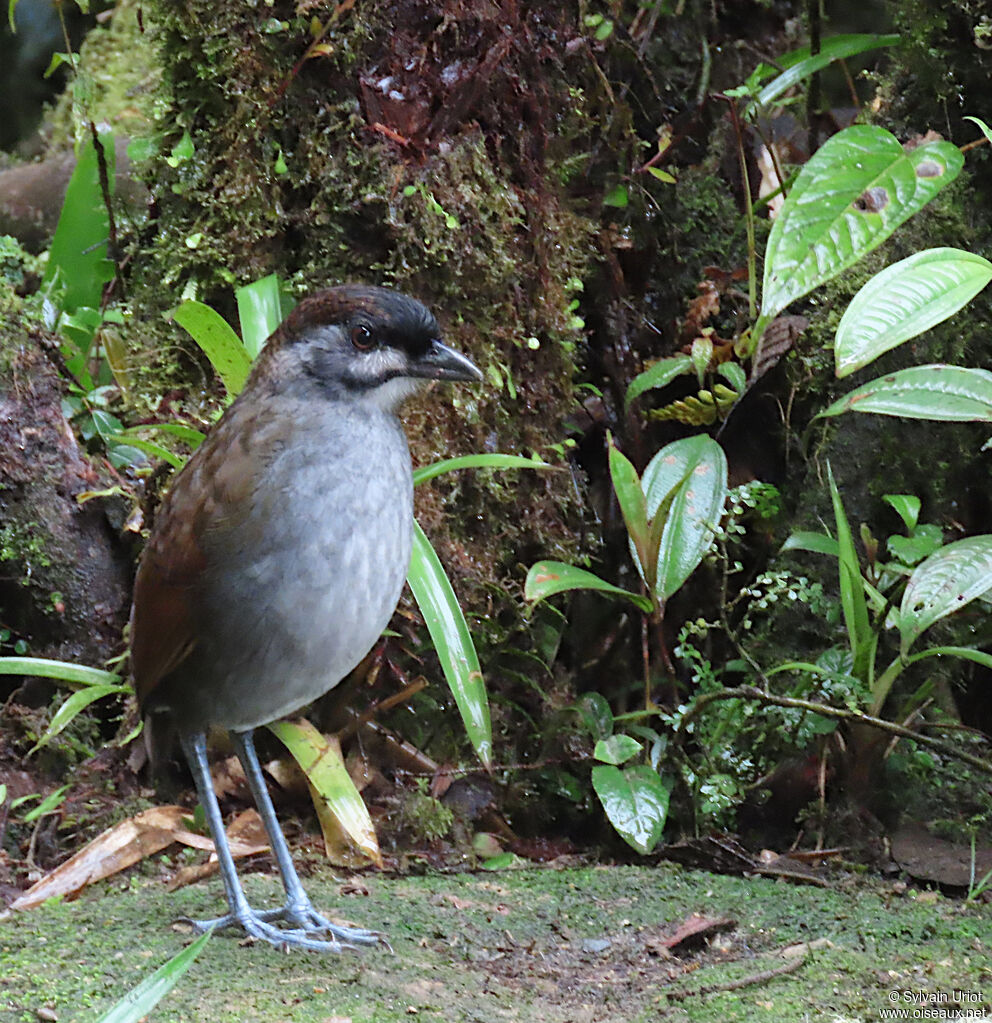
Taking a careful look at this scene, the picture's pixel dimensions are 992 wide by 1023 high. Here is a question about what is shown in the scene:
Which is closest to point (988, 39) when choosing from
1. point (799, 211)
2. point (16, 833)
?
point (799, 211)

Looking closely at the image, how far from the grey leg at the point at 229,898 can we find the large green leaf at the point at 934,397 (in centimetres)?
191

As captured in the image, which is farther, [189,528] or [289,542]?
[189,528]

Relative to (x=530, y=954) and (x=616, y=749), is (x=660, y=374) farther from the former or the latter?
(x=530, y=954)

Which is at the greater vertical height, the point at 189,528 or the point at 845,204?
the point at 845,204

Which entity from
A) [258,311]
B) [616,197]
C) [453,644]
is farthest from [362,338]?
[616,197]

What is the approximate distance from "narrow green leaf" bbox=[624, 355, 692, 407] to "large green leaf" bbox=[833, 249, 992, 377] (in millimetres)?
1149

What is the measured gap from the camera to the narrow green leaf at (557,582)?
3418 millimetres

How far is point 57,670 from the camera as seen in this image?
3.56 m

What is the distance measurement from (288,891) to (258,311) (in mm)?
1698

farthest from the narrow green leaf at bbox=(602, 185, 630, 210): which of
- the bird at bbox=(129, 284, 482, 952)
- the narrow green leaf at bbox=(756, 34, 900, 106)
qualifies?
the bird at bbox=(129, 284, 482, 952)

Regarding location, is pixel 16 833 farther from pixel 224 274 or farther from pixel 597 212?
pixel 597 212

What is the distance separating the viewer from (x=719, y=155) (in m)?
4.90

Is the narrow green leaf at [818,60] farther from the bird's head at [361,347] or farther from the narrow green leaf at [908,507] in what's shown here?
the bird's head at [361,347]

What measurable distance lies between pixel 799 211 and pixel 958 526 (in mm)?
1221
